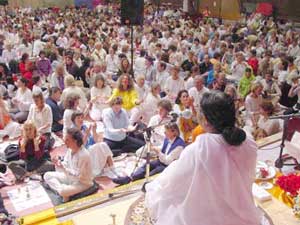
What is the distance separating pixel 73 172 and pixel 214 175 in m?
2.34

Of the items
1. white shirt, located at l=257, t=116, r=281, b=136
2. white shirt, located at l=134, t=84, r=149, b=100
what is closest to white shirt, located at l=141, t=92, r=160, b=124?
white shirt, located at l=134, t=84, r=149, b=100

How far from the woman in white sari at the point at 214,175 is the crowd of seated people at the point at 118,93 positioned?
5.4 inches

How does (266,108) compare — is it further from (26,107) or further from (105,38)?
(105,38)

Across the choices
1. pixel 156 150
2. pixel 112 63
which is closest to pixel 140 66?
pixel 112 63

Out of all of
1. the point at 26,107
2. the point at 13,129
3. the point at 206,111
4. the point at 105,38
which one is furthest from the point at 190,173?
the point at 105,38

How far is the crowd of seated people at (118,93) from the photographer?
4.41 m

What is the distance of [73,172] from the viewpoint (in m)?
3.94

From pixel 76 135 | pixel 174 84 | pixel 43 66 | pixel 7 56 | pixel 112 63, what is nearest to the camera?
pixel 76 135

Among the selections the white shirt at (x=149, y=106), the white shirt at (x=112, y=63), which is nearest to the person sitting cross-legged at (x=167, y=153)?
the white shirt at (x=149, y=106)

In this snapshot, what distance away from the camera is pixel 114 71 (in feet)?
28.3

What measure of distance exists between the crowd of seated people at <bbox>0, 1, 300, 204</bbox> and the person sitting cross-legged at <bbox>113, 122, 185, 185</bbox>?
0.04 feet

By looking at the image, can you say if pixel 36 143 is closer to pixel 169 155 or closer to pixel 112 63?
pixel 169 155

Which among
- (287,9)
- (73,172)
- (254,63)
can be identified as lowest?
(73,172)

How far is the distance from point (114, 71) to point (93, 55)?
663 millimetres
